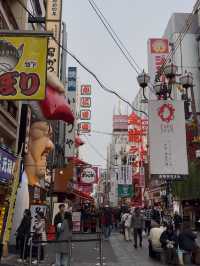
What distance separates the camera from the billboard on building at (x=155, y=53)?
163ft

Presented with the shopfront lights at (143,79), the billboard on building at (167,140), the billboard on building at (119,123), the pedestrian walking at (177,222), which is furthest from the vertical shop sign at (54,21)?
the billboard on building at (119,123)

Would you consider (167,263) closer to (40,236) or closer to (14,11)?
(40,236)

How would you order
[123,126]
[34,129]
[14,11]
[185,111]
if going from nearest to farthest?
[185,111] → [14,11] → [34,129] → [123,126]

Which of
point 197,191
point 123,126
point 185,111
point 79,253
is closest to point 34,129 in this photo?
point 79,253

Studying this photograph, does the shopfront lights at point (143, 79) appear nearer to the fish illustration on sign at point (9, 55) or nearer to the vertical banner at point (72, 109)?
the fish illustration on sign at point (9, 55)

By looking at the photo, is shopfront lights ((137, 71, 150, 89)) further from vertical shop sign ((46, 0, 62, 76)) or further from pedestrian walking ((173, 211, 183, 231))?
vertical shop sign ((46, 0, 62, 76))

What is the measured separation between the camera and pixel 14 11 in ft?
64.8

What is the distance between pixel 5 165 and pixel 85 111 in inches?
1154

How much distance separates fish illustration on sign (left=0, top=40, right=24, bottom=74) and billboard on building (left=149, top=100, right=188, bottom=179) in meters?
5.90

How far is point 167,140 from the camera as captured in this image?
1280 cm

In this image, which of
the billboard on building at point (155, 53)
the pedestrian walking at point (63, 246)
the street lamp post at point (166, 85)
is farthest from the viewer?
the billboard on building at point (155, 53)

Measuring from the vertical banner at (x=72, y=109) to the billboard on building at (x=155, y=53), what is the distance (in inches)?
489

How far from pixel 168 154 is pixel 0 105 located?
726 cm

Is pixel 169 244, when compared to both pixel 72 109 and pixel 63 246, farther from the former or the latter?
pixel 72 109
